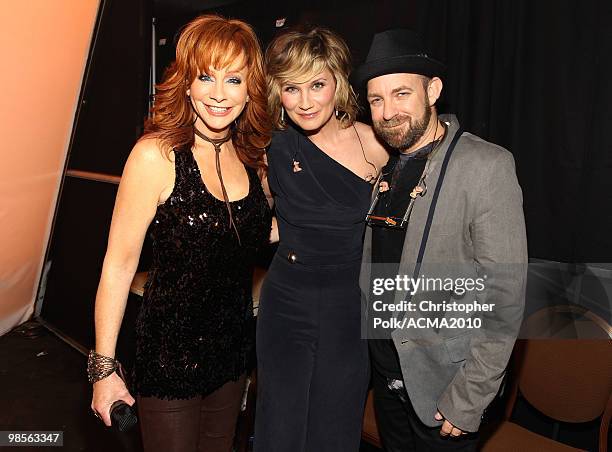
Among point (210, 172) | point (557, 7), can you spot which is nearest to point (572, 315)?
point (557, 7)

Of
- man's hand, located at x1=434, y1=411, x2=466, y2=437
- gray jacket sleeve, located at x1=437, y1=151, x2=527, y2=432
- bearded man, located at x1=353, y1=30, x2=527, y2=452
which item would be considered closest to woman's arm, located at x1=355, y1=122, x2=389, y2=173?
bearded man, located at x1=353, y1=30, x2=527, y2=452

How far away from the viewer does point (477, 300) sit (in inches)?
69.8

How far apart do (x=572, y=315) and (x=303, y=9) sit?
8.21 feet

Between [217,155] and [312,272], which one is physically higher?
[217,155]

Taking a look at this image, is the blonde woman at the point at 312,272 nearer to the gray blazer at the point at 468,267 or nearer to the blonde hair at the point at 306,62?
the blonde hair at the point at 306,62

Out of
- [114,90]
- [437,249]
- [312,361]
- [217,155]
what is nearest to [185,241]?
[217,155]

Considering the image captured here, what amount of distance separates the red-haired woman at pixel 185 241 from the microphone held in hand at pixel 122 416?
1.2 inches

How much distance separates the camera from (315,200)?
2.20 m

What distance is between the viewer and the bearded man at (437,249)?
1.67 meters

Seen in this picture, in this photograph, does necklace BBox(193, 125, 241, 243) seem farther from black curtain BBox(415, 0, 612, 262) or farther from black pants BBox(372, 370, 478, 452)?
black curtain BBox(415, 0, 612, 262)

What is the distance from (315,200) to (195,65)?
0.71 m

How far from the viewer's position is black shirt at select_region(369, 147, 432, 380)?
194 centimetres

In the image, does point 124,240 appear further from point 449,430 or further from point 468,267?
point 449,430

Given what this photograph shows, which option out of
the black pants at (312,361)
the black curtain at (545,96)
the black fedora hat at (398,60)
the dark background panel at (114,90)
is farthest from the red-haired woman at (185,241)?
the dark background panel at (114,90)
